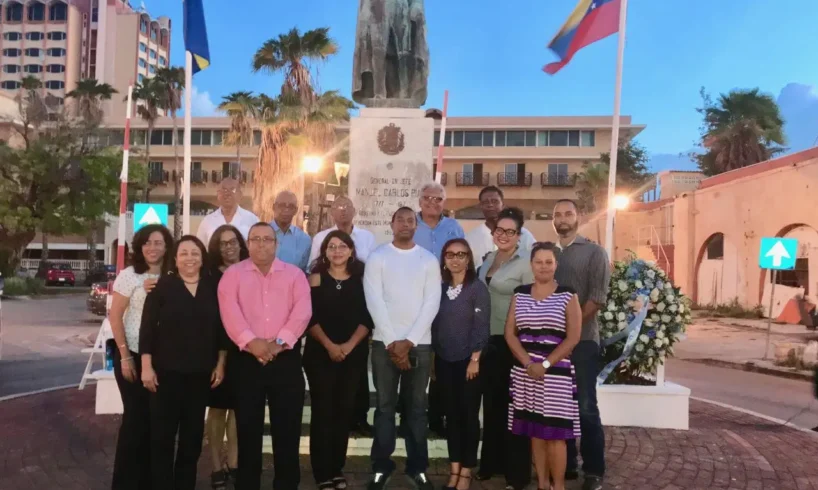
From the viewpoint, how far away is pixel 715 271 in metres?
24.5

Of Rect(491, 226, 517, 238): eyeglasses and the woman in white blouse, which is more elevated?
Rect(491, 226, 517, 238): eyeglasses

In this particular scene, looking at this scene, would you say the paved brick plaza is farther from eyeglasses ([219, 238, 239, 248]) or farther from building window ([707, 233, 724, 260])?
building window ([707, 233, 724, 260])

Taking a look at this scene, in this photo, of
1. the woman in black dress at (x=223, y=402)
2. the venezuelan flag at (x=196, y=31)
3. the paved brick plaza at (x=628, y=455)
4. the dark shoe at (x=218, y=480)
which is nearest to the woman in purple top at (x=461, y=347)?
the paved brick plaza at (x=628, y=455)

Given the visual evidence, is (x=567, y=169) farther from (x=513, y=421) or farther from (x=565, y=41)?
(x=513, y=421)

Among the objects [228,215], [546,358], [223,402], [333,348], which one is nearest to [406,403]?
[333,348]

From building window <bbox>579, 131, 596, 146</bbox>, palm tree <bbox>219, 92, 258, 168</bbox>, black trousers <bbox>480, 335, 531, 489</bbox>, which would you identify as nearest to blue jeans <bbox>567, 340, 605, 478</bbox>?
black trousers <bbox>480, 335, 531, 489</bbox>

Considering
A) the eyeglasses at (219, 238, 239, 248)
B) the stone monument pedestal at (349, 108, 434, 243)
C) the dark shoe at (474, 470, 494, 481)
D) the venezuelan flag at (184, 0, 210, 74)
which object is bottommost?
the dark shoe at (474, 470, 494, 481)

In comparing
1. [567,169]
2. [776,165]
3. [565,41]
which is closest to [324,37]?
[776,165]

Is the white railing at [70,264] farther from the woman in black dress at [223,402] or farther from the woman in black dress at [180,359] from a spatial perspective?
the woman in black dress at [180,359]

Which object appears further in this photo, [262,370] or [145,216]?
[145,216]

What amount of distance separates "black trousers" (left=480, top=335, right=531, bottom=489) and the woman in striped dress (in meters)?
0.25

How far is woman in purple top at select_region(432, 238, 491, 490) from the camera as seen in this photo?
449 centimetres

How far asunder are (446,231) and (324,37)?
22.4m

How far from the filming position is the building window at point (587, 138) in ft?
138
